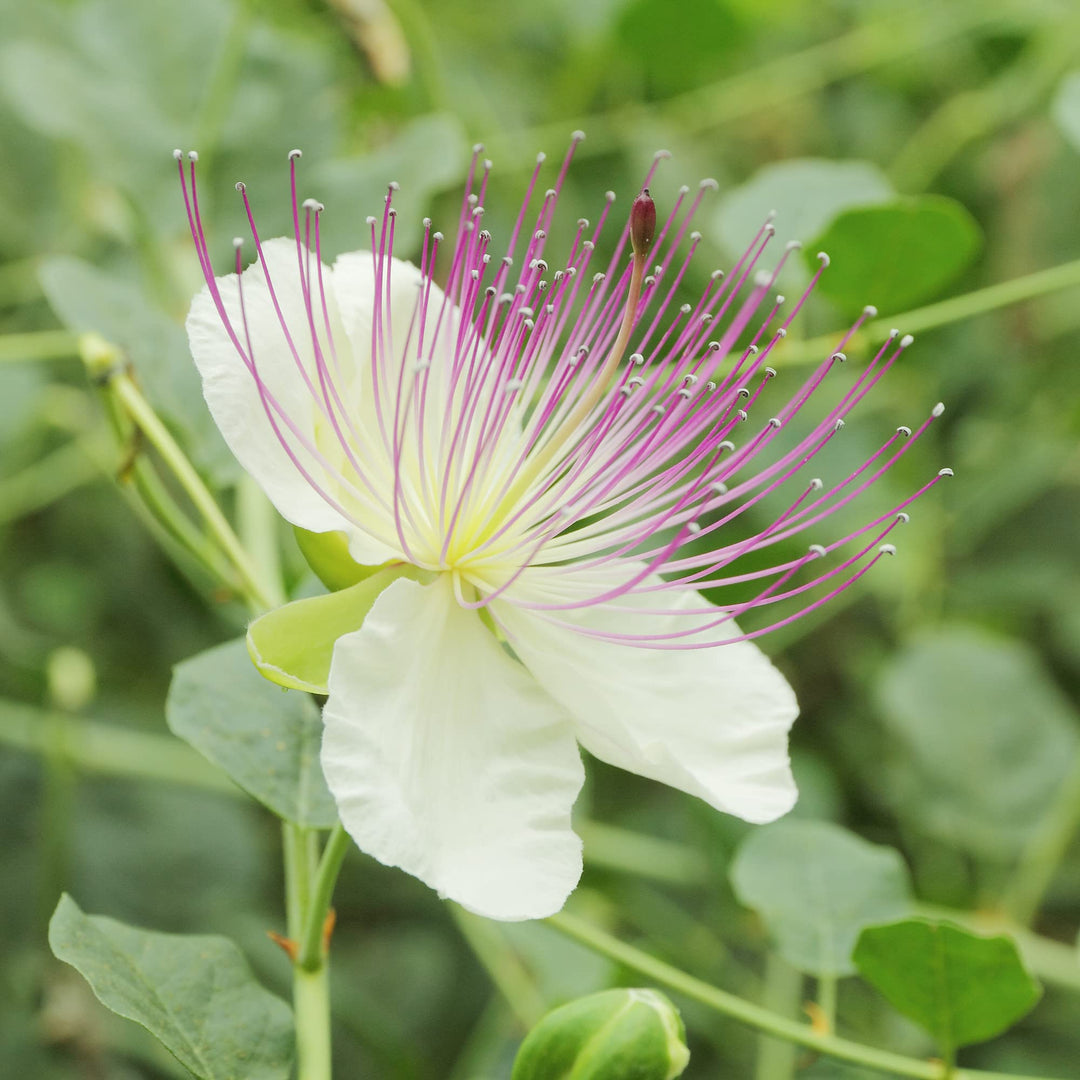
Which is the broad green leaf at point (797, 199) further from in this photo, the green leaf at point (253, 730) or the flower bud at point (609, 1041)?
the flower bud at point (609, 1041)

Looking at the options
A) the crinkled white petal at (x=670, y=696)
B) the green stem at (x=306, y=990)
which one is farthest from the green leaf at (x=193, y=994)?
the crinkled white petal at (x=670, y=696)

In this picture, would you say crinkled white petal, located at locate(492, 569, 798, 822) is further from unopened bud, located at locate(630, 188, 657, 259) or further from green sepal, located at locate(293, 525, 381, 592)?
unopened bud, located at locate(630, 188, 657, 259)

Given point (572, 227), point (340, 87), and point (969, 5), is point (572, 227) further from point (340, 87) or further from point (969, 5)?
point (969, 5)

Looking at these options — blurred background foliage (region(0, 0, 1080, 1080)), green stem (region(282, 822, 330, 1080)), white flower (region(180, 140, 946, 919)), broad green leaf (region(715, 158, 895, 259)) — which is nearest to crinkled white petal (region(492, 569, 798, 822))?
white flower (region(180, 140, 946, 919))

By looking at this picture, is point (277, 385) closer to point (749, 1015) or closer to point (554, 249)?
→ point (749, 1015)

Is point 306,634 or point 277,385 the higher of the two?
point 277,385

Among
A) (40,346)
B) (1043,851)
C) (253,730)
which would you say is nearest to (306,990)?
(253,730)

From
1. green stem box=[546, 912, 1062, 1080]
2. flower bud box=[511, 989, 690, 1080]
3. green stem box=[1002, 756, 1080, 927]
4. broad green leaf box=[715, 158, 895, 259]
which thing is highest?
broad green leaf box=[715, 158, 895, 259]
